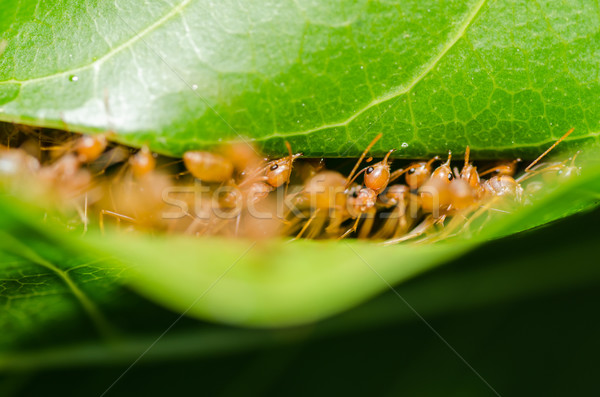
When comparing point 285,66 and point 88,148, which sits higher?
point 285,66

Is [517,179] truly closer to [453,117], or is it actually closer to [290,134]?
[453,117]

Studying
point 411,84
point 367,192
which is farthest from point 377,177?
point 411,84

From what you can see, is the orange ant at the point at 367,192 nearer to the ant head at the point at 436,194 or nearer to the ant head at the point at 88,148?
the ant head at the point at 436,194

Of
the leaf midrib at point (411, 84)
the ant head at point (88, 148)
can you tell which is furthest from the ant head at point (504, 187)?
the ant head at point (88, 148)

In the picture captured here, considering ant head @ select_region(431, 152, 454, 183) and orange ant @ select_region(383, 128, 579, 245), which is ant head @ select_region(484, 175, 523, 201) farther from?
ant head @ select_region(431, 152, 454, 183)

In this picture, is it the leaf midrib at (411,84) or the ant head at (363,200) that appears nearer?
the leaf midrib at (411,84)

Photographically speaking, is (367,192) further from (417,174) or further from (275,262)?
(275,262)
